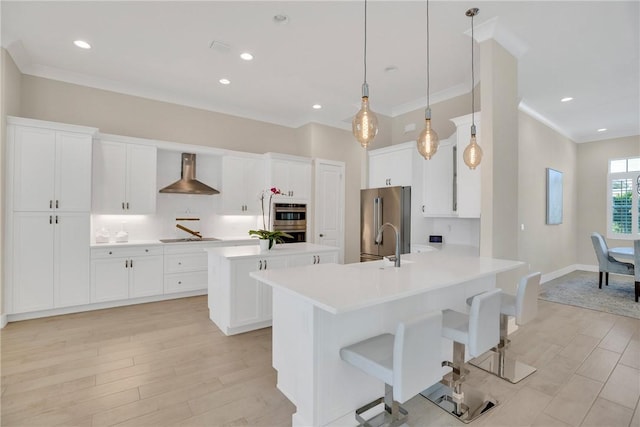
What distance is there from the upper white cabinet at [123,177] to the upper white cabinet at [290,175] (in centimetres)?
186

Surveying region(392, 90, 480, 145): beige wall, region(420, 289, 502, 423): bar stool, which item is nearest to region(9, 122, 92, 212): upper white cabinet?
region(420, 289, 502, 423): bar stool

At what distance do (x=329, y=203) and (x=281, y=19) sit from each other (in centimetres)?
346

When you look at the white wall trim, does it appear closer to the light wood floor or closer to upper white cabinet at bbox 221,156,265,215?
the light wood floor

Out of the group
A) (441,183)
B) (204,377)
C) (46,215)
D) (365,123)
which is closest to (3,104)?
(46,215)

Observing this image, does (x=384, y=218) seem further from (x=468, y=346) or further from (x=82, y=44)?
(x=82, y=44)

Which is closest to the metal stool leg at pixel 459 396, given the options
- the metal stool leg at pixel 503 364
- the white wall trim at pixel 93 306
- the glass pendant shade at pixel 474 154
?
the metal stool leg at pixel 503 364

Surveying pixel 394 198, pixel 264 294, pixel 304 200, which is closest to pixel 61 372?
pixel 264 294

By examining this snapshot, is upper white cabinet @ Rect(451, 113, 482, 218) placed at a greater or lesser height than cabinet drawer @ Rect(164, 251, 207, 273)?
greater

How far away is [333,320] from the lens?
1.82 m

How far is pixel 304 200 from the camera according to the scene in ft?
18.9

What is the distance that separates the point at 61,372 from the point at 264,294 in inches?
72.3

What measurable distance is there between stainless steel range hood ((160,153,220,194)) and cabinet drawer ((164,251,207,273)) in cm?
102

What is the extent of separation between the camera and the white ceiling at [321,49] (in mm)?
2891

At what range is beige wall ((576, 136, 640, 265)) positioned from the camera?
22.3 feet
